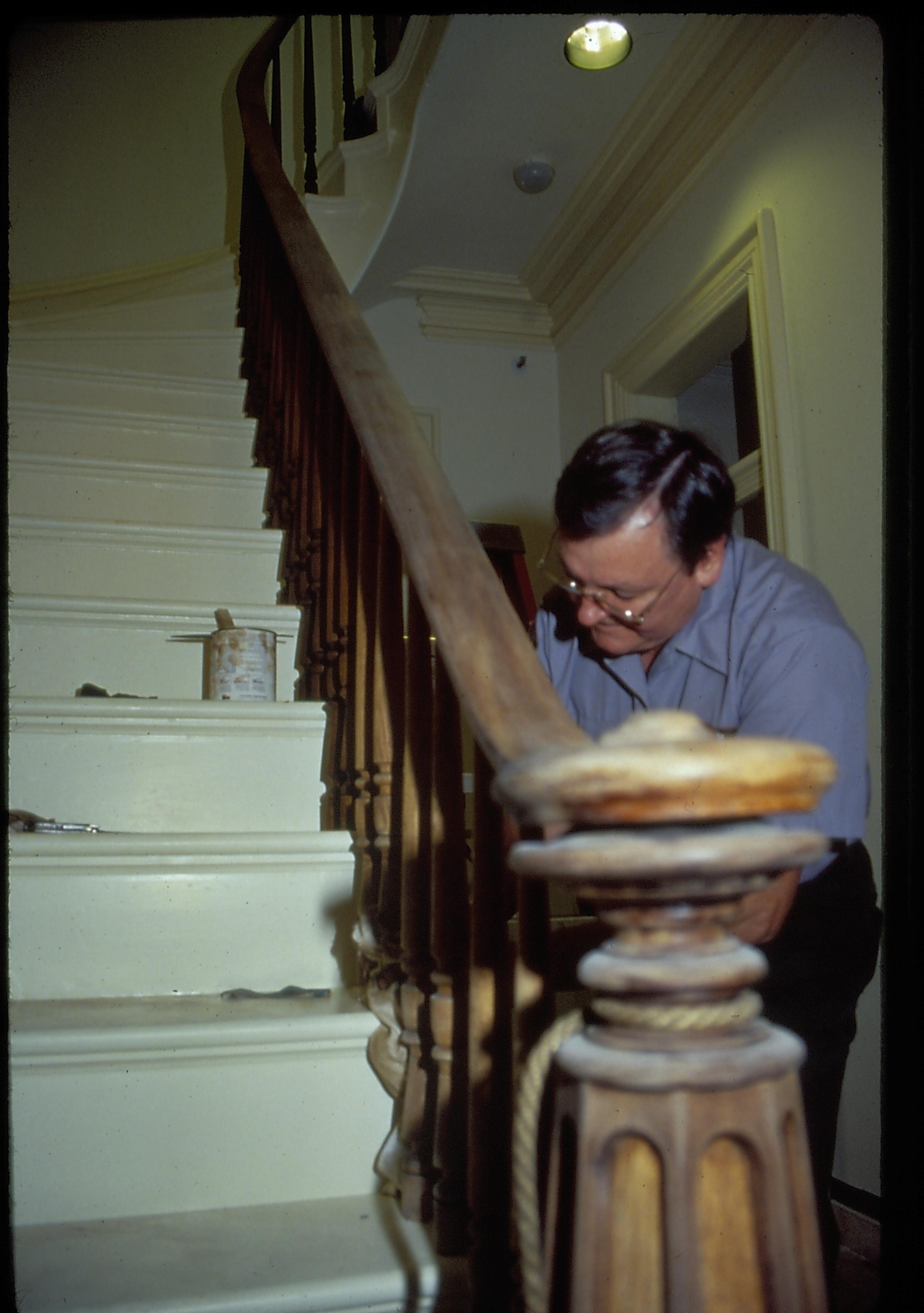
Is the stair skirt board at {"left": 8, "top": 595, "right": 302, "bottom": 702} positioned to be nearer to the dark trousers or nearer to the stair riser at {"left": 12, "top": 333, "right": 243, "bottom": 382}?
the dark trousers

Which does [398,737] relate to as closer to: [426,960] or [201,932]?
[426,960]

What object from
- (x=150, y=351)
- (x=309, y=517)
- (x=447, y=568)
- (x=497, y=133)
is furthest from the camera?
(x=497, y=133)

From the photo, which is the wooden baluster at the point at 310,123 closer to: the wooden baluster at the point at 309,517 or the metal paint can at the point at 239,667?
the wooden baluster at the point at 309,517

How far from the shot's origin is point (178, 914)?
1350 mm

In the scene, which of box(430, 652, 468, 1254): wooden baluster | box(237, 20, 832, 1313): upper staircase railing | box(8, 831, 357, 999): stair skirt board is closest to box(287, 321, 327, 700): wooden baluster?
box(237, 20, 832, 1313): upper staircase railing

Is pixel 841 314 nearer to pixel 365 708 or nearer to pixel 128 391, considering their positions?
pixel 365 708

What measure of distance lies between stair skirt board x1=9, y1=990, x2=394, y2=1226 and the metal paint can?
27.8 inches

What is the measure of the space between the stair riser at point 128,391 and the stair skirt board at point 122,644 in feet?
3.35

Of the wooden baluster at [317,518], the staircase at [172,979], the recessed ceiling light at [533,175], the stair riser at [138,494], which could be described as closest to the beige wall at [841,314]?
the recessed ceiling light at [533,175]

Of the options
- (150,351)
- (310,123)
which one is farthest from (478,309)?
(150,351)

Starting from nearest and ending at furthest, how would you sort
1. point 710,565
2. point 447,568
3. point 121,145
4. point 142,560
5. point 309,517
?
point 447,568 < point 710,565 < point 309,517 < point 142,560 < point 121,145

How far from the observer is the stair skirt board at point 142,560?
6.82 ft

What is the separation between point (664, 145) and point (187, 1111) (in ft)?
11.5

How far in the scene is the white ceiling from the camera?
120 inches
